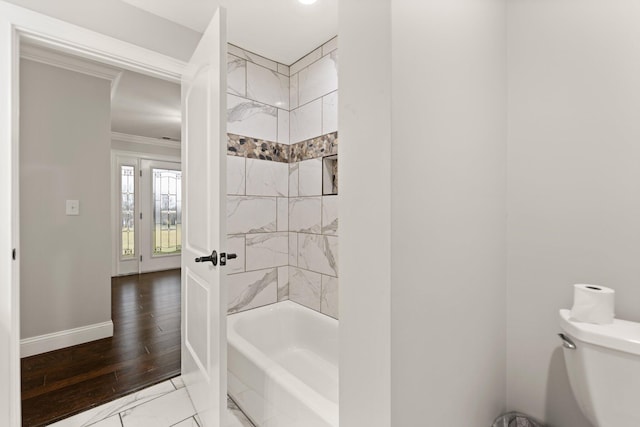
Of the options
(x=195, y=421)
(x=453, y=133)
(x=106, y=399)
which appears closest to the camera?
(x=453, y=133)

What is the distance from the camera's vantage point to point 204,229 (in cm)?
148

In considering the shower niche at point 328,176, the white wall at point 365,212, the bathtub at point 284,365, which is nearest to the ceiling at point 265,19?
the shower niche at point 328,176

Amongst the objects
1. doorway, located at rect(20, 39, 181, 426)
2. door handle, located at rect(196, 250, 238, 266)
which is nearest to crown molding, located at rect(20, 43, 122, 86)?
doorway, located at rect(20, 39, 181, 426)

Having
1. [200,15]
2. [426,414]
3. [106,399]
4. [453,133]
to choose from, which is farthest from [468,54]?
[106,399]

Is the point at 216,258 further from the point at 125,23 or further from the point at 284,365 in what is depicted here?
the point at 125,23

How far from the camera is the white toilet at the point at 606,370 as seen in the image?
2.35 ft

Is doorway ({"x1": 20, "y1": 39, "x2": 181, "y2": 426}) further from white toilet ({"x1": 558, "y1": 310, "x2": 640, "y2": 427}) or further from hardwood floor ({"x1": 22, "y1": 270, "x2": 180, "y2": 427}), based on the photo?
white toilet ({"x1": 558, "y1": 310, "x2": 640, "y2": 427})

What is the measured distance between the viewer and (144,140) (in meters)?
5.10

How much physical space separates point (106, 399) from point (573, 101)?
8.85 feet

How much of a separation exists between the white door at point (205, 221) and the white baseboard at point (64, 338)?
48.8 inches

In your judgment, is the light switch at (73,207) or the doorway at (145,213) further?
the doorway at (145,213)

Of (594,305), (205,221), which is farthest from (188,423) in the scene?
(594,305)

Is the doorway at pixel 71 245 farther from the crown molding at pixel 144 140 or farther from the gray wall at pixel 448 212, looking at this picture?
the crown molding at pixel 144 140

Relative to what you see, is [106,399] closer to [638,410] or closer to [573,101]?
[638,410]
